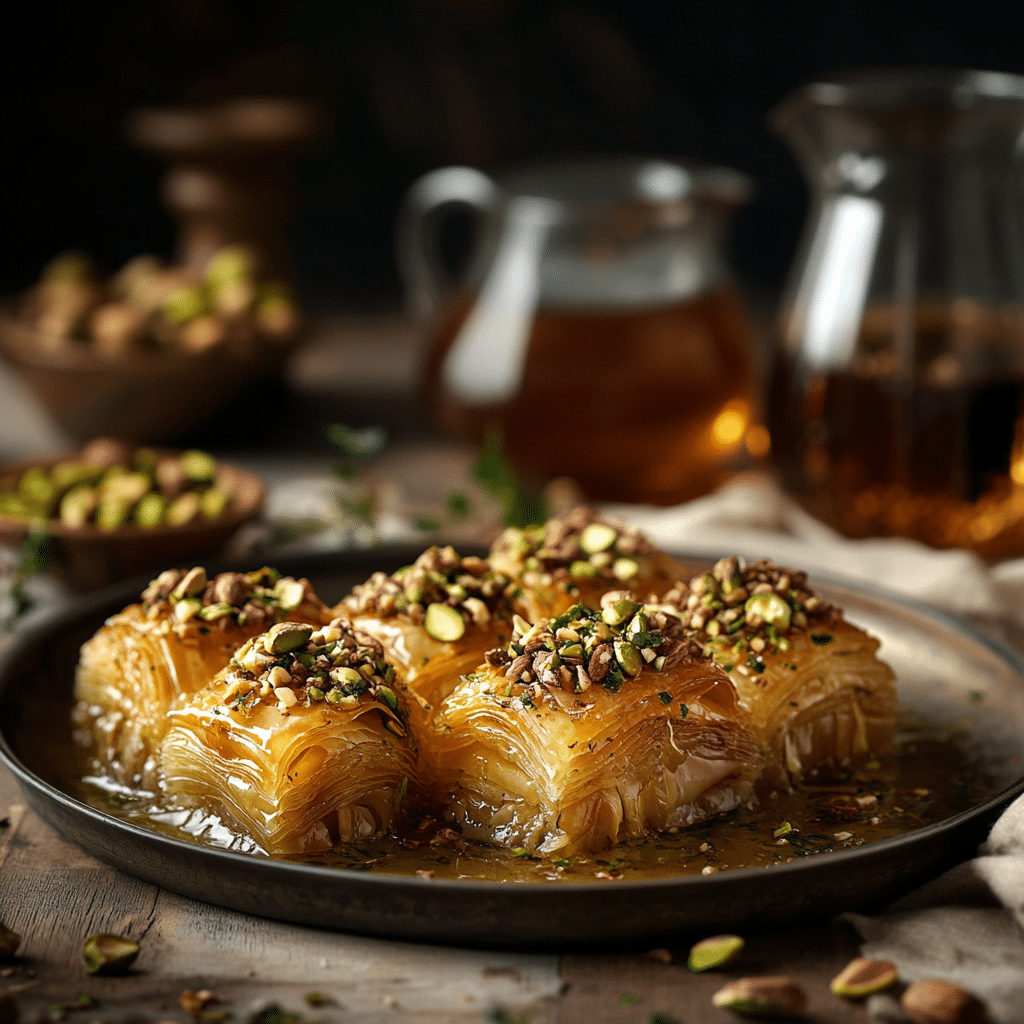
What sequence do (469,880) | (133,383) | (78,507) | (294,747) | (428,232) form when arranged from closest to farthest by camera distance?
(469,880) → (294,747) → (78,507) → (133,383) → (428,232)

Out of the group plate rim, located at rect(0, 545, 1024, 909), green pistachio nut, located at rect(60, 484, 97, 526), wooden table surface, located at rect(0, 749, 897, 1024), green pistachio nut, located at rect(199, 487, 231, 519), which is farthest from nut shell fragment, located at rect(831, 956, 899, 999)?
green pistachio nut, located at rect(60, 484, 97, 526)

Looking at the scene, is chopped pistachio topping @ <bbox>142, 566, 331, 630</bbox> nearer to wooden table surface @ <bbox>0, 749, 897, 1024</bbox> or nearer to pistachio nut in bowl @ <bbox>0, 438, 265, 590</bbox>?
wooden table surface @ <bbox>0, 749, 897, 1024</bbox>

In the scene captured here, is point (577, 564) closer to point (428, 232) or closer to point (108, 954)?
point (108, 954)

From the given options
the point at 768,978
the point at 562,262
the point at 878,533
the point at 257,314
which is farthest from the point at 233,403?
the point at 768,978

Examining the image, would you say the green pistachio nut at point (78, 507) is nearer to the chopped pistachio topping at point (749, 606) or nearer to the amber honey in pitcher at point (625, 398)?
the amber honey in pitcher at point (625, 398)

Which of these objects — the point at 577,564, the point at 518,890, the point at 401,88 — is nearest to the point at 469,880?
the point at 518,890

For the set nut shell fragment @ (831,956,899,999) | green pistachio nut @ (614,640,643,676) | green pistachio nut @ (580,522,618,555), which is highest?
green pistachio nut @ (614,640,643,676)
